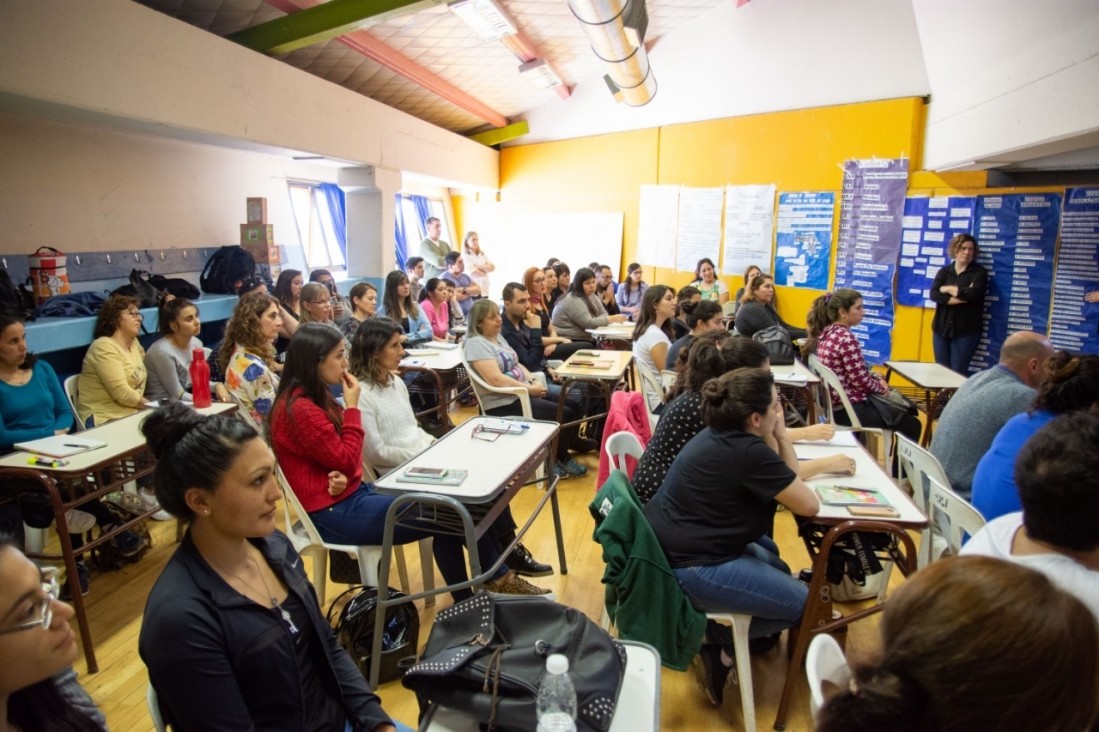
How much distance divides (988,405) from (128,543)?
12.5 ft

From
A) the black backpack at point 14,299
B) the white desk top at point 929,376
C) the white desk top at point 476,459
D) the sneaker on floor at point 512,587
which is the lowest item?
the sneaker on floor at point 512,587

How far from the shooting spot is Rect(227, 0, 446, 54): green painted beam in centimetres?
425

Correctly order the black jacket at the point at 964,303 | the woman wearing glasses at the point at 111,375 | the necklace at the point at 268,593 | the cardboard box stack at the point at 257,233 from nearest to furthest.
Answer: the necklace at the point at 268,593 < the woman wearing glasses at the point at 111,375 < the black jacket at the point at 964,303 < the cardboard box stack at the point at 257,233

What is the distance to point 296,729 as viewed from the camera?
126cm

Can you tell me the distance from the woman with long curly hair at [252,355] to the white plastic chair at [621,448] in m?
1.79

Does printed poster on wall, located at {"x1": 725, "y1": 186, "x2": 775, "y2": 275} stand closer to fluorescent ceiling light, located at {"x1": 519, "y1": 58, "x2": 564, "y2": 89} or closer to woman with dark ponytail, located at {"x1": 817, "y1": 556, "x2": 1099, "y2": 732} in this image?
fluorescent ceiling light, located at {"x1": 519, "y1": 58, "x2": 564, "y2": 89}

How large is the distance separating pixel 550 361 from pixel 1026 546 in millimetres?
4278

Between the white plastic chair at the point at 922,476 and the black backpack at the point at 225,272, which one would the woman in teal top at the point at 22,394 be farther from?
the white plastic chair at the point at 922,476

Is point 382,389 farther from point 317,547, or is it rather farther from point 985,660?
point 985,660

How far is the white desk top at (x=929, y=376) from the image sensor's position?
12.3 feet

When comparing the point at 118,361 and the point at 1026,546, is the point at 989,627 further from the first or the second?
the point at 118,361

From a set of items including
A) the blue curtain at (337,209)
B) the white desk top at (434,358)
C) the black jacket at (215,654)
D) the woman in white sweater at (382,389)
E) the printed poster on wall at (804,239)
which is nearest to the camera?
the black jacket at (215,654)

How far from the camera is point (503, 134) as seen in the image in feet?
30.1

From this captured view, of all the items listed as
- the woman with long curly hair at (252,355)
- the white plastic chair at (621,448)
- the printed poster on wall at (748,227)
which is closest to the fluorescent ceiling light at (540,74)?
the printed poster on wall at (748,227)
